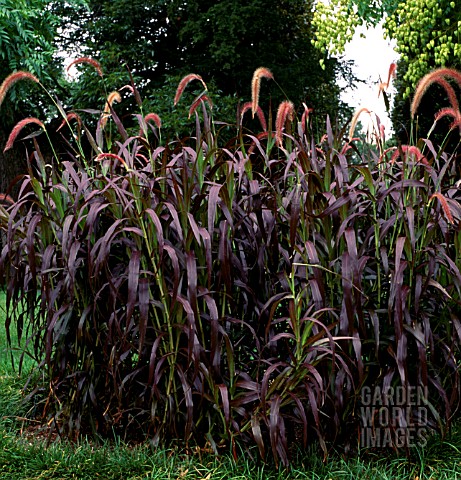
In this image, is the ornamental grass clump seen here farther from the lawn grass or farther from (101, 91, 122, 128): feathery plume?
(101, 91, 122, 128): feathery plume

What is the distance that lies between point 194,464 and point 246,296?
760 millimetres

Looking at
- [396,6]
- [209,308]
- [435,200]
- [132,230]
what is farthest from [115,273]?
[396,6]

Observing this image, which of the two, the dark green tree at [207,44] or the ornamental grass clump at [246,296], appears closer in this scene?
the ornamental grass clump at [246,296]

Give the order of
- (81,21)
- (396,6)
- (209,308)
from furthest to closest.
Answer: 1. (81,21)
2. (396,6)
3. (209,308)

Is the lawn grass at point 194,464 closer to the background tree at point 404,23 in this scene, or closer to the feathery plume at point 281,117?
the feathery plume at point 281,117

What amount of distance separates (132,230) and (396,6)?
32.1 ft

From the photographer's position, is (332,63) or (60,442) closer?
(60,442)

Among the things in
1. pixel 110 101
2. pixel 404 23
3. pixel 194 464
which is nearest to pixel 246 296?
pixel 194 464

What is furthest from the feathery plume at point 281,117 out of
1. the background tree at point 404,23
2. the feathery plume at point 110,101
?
the background tree at point 404,23

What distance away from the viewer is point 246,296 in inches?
121

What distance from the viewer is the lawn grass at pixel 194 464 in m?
2.86

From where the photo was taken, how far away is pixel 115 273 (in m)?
3.15

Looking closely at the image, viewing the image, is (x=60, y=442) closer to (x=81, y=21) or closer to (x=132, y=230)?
Answer: (x=132, y=230)

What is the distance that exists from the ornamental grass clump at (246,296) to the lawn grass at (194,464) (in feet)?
0.32
